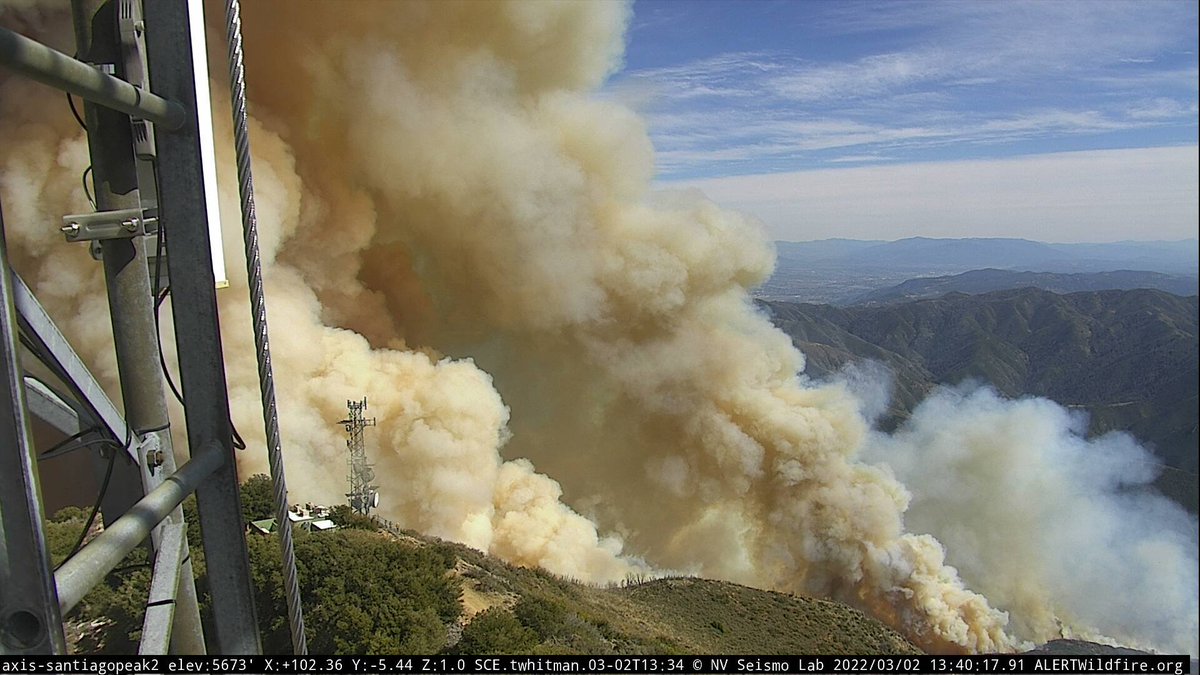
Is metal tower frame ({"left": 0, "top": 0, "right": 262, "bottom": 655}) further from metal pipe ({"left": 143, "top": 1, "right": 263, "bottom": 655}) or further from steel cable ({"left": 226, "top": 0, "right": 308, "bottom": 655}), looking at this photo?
steel cable ({"left": 226, "top": 0, "right": 308, "bottom": 655})

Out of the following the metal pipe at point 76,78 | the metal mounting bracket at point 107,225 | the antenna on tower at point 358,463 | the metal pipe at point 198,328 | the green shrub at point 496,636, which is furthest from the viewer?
the antenna on tower at point 358,463

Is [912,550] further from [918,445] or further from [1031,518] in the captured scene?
[918,445]

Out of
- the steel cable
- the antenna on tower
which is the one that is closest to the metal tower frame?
the steel cable

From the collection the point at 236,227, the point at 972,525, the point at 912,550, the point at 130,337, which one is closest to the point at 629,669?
the point at 130,337

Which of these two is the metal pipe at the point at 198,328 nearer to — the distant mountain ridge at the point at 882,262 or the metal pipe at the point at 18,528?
the metal pipe at the point at 18,528

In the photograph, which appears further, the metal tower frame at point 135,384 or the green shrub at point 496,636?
the green shrub at point 496,636

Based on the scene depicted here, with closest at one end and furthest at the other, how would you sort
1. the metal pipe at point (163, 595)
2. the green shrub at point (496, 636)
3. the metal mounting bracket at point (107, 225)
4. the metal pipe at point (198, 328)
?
the metal pipe at point (198, 328) < the metal pipe at point (163, 595) < the metal mounting bracket at point (107, 225) < the green shrub at point (496, 636)

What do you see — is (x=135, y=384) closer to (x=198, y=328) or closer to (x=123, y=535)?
(x=198, y=328)

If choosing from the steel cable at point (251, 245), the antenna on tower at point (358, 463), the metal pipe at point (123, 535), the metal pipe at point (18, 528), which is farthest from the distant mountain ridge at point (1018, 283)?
the antenna on tower at point (358, 463)
